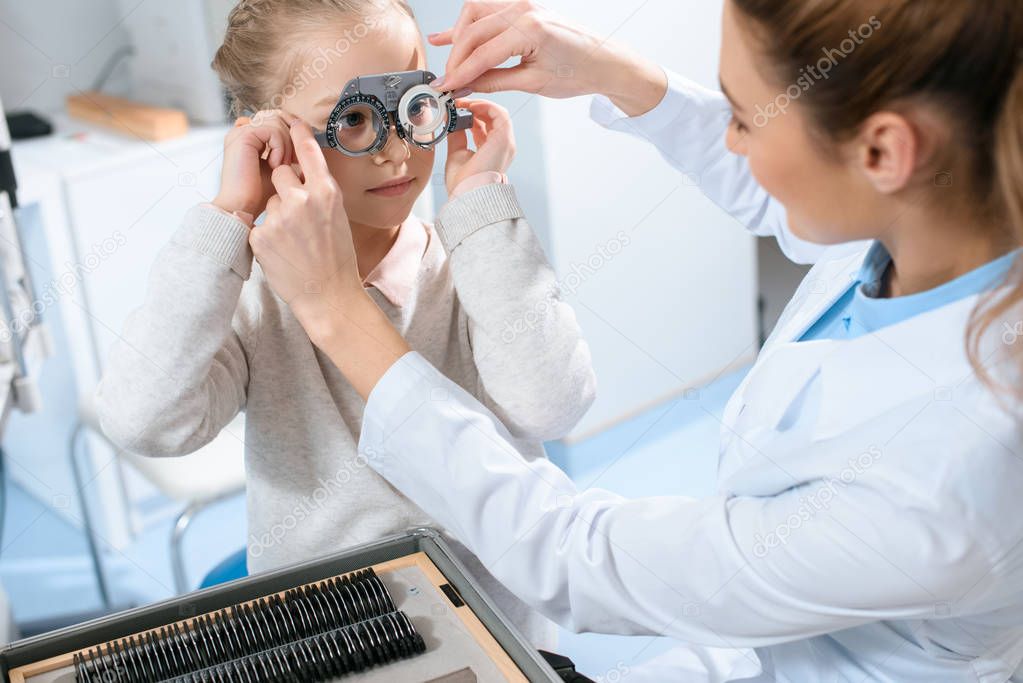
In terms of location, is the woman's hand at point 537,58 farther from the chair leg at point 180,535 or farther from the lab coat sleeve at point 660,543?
the chair leg at point 180,535

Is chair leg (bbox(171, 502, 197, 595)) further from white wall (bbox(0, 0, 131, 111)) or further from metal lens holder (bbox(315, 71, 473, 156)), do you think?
white wall (bbox(0, 0, 131, 111))

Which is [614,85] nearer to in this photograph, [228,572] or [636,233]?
[228,572]

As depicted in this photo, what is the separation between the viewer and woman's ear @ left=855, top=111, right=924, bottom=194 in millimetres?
739

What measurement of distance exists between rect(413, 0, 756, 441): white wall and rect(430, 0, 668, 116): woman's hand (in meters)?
0.97

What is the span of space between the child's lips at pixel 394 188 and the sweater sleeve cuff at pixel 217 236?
0.18 meters

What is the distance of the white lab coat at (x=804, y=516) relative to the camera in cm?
76

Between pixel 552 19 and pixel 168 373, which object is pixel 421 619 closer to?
pixel 168 373

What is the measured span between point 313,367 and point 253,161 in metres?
0.21

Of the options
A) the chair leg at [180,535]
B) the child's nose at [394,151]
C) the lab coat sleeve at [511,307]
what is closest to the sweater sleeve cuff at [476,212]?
the lab coat sleeve at [511,307]

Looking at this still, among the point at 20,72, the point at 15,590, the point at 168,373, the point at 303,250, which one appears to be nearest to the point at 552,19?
the point at 303,250

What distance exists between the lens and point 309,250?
93 centimetres

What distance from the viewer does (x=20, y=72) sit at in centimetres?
273

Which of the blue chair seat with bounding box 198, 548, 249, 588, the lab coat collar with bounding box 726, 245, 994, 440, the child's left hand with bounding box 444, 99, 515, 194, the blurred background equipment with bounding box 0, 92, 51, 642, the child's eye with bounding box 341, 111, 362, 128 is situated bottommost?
the blue chair seat with bounding box 198, 548, 249, 588

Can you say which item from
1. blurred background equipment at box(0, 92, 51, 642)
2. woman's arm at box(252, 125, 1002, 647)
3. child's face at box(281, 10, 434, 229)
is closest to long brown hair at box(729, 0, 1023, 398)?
woman's arm at box(252, 125, 1002, 647)
